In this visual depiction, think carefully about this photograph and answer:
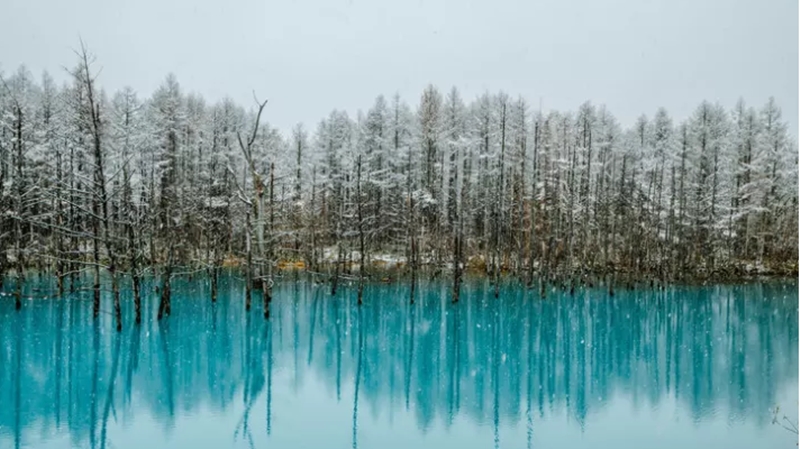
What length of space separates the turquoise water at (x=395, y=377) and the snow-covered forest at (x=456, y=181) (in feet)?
36.3

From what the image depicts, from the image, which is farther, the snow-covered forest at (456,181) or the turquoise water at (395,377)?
the snow-covered forest at (456,181)

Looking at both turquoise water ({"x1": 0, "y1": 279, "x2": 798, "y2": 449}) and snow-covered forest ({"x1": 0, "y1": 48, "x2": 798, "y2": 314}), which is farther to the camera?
snow-covered forest ({"x1": 0, "y1": 48, "x2": 798, "y2": 314})

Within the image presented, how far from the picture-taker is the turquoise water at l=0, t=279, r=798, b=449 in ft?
39.1

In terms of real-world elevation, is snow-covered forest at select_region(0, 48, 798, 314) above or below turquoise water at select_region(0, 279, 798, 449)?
above

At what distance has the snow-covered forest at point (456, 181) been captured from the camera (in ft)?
128

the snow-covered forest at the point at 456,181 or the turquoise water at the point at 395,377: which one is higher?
the snow-covered forest at the point at 456,181

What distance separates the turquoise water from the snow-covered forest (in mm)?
11057

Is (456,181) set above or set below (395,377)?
above

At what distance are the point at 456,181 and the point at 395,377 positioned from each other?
34818 mm

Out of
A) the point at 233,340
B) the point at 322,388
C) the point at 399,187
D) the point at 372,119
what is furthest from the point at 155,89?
the point at 322,388

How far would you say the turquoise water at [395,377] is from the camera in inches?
469

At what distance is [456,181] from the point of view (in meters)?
50.1

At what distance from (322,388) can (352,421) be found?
281 cm

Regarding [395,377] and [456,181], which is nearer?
[395,377]
